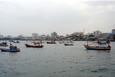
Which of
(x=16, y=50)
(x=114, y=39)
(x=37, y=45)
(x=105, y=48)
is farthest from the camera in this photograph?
(x=114, y=39)

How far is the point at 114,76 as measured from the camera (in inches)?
497

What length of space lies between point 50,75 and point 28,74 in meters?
2.12

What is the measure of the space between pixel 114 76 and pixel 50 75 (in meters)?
5.98

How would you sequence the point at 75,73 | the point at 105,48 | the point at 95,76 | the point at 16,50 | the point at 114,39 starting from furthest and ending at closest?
1. the point at 114,39
2. the point at 105,48
3. the point at 16,50
4. the point at 75,73
5. the point at 95,76

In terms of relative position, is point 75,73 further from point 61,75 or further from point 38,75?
point 38,75

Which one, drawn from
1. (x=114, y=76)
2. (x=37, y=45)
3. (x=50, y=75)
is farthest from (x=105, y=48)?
(x=50, y=75)

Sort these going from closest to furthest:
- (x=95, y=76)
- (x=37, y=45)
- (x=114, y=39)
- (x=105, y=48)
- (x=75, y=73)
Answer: (x=95, y=76) < (x=75, y=73) < (x=105, y=48) < (x=37, y=45) < (x=114, y=39)

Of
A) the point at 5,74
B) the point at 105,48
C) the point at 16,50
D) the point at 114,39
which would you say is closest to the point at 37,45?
the point at 16,50

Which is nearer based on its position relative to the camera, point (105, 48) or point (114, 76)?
A: point (114, 76)

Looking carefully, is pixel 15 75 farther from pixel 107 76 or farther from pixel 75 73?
pixel 107 76

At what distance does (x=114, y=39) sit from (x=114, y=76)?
13107cm

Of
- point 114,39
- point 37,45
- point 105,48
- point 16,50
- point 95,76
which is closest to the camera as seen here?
point 95,76

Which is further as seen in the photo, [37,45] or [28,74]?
[37,45]

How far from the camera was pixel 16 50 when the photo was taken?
31.3m
